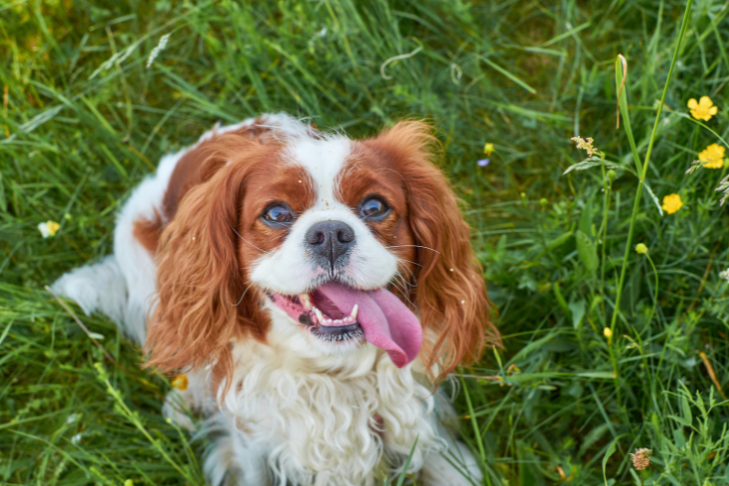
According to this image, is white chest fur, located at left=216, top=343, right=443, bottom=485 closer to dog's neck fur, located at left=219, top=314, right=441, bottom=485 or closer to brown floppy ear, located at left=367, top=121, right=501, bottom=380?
dog's neck fur, located at left=219, top=314, right=441, bottom=485

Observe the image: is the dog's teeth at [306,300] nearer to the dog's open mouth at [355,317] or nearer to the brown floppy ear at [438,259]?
the dog's open mouth at [355,317]

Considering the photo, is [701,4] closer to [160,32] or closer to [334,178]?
[334,178]

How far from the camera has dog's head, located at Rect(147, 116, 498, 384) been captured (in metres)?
2.03

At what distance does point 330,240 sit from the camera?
1947 millimetres

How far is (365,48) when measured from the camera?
11.0 feet

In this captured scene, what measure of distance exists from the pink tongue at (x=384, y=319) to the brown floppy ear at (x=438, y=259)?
0.64ft

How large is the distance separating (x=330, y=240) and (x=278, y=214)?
0.85 feet

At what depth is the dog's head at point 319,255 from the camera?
203cm

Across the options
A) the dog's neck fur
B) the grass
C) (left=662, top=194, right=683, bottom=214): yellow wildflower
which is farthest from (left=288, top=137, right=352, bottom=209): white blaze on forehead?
(left=662, top=194, right=683, bottom=214): yellow wildflower

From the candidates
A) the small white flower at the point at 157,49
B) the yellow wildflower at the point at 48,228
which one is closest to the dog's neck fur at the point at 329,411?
the small white flower at the point at 157,49

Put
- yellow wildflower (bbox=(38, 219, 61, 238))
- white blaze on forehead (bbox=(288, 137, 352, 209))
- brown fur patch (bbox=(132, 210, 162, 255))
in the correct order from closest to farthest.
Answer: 1. white blaze on forehead (bbox=(288, 137, 352, 209))
2. brown fur patch (bbox=(132, 210, 162, 255))
3. yellow wildflower (bbox=(38, 219, 61, 238))

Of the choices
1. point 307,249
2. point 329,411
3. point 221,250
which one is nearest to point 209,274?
point 221,250

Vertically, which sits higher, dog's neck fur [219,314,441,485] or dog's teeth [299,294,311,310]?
dog's teeth [299,294,311,310]

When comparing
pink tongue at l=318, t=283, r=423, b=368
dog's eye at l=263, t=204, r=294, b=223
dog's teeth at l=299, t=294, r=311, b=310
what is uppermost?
dog's eye at l=263, t=204, r=294, b=223
